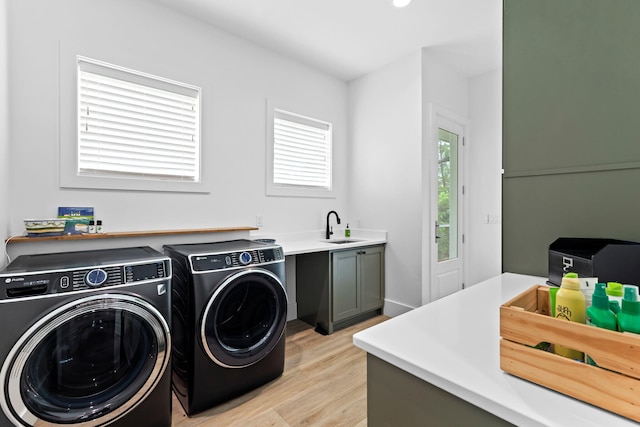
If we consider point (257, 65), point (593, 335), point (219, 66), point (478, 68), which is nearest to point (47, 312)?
point (593, 335)

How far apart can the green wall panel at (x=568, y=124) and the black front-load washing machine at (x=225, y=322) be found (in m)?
1.48

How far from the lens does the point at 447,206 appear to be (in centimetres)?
358

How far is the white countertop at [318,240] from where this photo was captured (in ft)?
9.34

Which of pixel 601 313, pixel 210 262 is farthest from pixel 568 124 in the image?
pixel 210 262

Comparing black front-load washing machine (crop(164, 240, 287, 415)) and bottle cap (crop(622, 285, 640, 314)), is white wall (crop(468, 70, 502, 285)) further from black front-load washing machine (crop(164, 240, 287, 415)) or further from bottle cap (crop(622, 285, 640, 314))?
bottle cap (crop(622, 285, 640, 314))

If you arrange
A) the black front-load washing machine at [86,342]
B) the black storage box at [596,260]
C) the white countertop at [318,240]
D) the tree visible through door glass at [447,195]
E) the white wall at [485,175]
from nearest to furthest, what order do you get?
the black storage box at [596,260], the black front-load washing machine at [86,342], the white countertop at [318,240], the tree visible through door glass at [447,195], the white wall at [485,175]

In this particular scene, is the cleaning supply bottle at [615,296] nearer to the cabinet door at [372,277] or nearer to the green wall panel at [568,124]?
the green wall panel at [568,124]

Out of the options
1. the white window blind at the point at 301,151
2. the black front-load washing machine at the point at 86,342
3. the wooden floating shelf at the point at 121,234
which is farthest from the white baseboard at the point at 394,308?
the black front-load washing machine at the point at 86,342

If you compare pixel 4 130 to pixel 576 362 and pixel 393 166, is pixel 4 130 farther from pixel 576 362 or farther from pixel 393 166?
pixel 393 166

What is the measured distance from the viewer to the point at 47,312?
4.26ft

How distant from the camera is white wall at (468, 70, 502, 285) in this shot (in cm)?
357

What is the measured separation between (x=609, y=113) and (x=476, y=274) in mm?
3015

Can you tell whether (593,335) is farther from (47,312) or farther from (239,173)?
(239,173)

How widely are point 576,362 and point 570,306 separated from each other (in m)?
0.13
